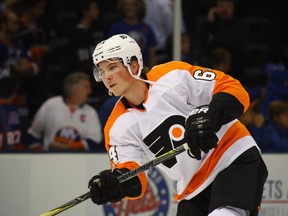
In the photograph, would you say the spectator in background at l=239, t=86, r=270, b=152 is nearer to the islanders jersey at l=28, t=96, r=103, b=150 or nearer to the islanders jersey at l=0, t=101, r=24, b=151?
the islanders jersey at l=28, t=96, r=103, b=150

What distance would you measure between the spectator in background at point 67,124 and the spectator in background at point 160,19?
847 mm

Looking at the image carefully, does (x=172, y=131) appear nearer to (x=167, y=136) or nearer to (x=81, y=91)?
(x=167, y=136)

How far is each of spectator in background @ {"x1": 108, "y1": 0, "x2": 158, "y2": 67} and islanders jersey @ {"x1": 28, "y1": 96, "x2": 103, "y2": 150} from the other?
78 cm

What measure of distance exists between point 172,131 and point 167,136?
33mm

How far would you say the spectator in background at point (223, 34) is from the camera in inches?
233

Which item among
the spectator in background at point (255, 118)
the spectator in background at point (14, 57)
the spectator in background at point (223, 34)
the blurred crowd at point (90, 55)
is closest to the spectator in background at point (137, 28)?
the blurred crowd at point (90, 55)

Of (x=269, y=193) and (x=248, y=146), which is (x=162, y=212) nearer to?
(x=269, y=193)

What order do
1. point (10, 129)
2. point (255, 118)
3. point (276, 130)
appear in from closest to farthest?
point (10, 129) → point (276, 130) → point (255, 118)

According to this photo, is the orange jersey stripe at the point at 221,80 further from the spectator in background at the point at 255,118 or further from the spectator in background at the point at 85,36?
the spectator in background at the point at 85,36

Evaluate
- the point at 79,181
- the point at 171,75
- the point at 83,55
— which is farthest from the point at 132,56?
the point at 83,55

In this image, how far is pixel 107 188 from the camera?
10.8ft

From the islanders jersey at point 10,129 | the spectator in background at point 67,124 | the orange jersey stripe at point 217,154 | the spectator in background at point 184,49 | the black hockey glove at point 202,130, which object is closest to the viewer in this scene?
the black hockey glove at point 202,130

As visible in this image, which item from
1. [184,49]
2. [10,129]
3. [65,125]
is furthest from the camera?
[184,49]

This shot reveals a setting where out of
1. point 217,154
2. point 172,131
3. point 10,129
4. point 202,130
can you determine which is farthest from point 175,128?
point 10,129
